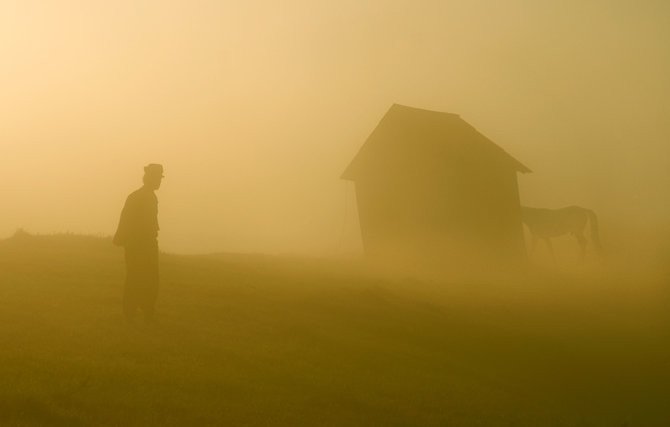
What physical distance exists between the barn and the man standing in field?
19643 millimetres

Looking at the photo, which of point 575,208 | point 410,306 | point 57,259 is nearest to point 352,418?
point 410,306

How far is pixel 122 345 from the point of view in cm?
1246

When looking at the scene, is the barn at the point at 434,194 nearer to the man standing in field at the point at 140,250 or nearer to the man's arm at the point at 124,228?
the man standing in field at the point at 140,250

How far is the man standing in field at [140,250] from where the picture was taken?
14.0 m

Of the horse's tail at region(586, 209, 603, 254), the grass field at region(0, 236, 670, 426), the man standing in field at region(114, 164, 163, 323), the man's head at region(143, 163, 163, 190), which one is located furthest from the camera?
the horse's tail at region(586, 209, 603, 254)

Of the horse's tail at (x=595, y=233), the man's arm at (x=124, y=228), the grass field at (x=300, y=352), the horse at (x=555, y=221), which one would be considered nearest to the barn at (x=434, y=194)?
the horse at (x=555, y=221)

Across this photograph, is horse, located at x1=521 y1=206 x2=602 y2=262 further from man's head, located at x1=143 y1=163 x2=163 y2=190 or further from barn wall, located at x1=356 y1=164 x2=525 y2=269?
man's head, located at x1=143 y1=163 x2=163 y2=190

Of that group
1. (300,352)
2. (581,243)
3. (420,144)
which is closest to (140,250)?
(300,352)

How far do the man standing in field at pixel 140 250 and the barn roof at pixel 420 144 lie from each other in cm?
2170

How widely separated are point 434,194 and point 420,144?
3.01m

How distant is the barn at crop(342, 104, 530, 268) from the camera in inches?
1287

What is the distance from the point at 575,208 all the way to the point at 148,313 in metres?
29.6

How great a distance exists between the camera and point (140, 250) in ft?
45.9

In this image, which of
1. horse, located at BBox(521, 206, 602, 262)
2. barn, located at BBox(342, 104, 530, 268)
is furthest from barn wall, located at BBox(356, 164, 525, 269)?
horse, located at BBox(521, 206, 602, 262)
